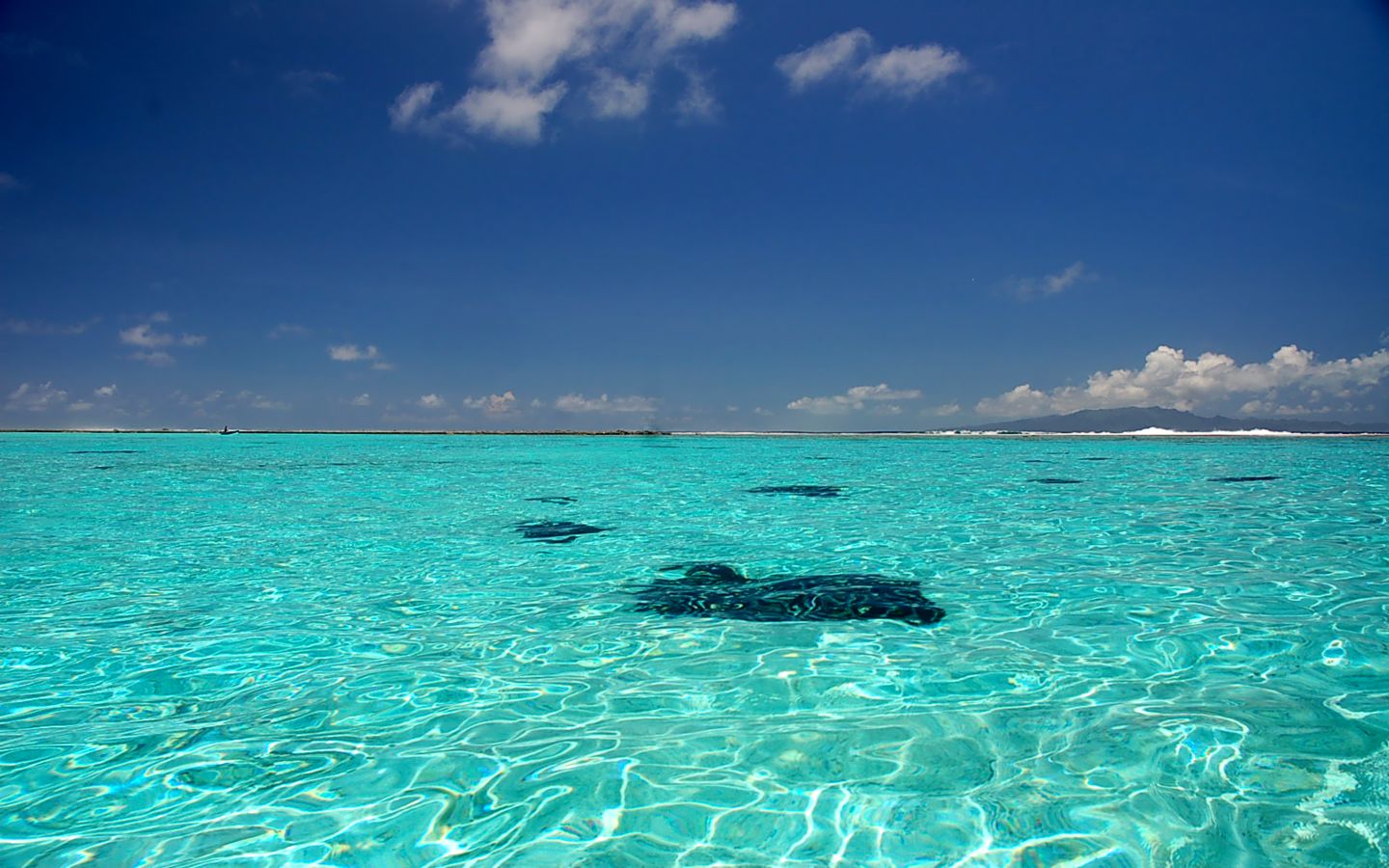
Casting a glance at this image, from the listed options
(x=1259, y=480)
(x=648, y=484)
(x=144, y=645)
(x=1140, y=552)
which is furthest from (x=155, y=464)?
(x=1259, y=480)

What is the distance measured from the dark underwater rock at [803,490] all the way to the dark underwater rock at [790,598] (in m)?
10.6

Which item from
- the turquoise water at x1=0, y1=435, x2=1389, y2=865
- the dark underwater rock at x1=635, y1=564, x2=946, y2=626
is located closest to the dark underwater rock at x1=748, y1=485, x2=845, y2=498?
the turquoise water at x1=0, y1=435, x2=1389, y2=865

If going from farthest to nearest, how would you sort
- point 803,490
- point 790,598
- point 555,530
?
point 803,490 → point 555,530 → point 790,598

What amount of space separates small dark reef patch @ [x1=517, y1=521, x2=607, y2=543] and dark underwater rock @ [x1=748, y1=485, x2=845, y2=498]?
7513 millimetres

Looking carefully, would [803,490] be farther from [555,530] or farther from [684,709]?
[684,709]

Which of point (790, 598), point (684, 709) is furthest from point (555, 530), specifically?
point (684, 709)

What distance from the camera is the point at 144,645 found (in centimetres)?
668

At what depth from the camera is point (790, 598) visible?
834 cm

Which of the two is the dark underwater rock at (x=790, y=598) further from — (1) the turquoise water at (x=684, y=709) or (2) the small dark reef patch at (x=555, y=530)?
(2) the small dark reef patch at (x=555, y=530)

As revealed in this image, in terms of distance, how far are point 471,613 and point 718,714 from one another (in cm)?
384

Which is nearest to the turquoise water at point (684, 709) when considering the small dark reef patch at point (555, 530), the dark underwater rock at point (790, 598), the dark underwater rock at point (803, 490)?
the dark underwater rock at point (790, 598)

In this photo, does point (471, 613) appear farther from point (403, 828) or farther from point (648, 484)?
point (648, 484)

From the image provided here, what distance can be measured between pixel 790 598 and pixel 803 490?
43.3ft

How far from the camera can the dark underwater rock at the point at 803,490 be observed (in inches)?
794
